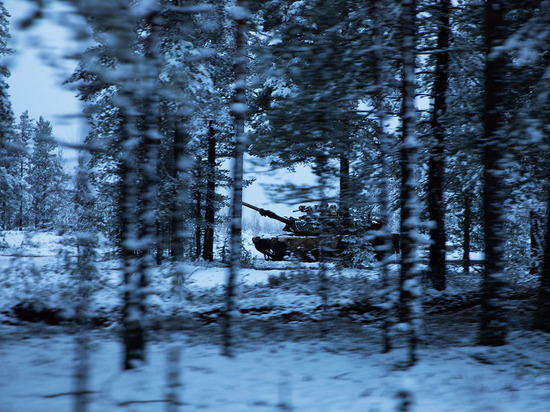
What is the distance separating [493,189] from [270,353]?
162 inches

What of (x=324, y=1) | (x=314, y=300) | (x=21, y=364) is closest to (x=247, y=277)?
(x=314, y=300)

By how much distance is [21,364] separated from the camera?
5.11 metres

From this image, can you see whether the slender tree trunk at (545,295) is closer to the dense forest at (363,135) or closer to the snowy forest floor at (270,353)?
the dense forest at (363,135)

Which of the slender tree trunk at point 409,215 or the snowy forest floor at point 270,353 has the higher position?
the slender tree trunk at point 409,215

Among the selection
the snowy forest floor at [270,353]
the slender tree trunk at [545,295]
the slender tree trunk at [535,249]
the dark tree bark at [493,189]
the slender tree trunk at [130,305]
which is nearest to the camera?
the snowy forest floor at [270,353]

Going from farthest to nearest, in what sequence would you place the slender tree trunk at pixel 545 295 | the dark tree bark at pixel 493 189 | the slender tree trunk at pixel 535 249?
the slender tree trunk at pixel 535 249, the slender tree trunk at pixel 545 295, the dark tree bark at pixel 493 189

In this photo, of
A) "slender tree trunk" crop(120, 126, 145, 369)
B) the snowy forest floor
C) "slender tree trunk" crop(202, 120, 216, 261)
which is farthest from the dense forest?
"slender tree trunk" crop(202, 120, 216, 261)

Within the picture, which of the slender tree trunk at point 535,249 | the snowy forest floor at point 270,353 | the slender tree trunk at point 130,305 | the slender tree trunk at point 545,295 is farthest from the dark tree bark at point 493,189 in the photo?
the slender tree trunk at point 130,305

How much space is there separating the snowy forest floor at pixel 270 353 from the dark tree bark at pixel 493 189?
40 centimetres

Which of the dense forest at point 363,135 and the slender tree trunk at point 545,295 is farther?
the slender tree trunk at point 545,295

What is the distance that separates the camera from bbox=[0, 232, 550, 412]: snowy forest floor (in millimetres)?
4043

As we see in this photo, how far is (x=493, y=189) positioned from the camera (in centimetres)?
556

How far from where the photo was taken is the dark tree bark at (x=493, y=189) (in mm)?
5500

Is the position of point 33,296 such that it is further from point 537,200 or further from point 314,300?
point 537,200
